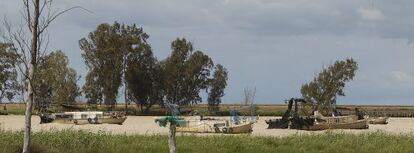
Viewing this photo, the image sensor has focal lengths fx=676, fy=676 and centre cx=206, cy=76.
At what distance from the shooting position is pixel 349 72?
369ft

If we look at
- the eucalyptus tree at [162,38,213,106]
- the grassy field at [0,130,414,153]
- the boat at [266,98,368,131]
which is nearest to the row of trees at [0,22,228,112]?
the eucalyptus tree at [162,38,213,106]

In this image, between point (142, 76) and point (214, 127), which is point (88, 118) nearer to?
point (214, 127)

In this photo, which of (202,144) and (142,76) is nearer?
(202,144)

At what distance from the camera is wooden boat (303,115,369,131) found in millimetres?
68081

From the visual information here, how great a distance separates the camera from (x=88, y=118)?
3145 inches

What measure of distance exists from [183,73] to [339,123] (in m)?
48.8

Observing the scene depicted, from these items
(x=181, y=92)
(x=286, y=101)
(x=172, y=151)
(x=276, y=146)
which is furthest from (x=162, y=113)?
(x=172, y=151)

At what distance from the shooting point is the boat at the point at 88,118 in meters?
79.2

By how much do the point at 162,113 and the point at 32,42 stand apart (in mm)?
99566

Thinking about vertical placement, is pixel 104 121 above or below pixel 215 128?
above

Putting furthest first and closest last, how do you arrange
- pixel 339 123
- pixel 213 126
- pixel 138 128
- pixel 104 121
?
pixel 104 121
pixel 339 123
pixel 138 128
pixel 213 126

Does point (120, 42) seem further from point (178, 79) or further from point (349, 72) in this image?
point (349, 72)

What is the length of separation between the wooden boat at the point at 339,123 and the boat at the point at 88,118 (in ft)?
76.3

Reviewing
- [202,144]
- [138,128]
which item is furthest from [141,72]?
[202,144]
